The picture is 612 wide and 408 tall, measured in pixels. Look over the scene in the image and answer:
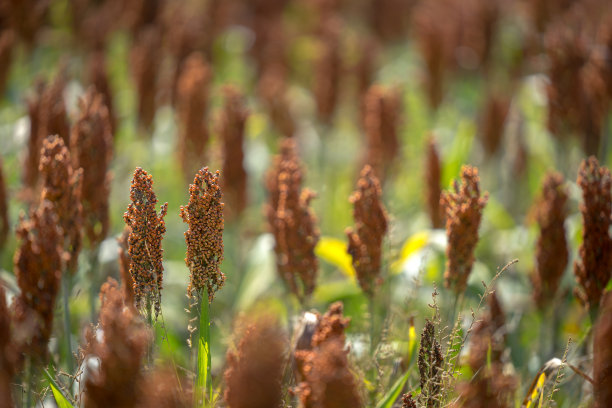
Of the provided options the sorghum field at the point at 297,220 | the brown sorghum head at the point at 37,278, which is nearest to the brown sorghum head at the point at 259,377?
the sorghum field at the point at 297,220

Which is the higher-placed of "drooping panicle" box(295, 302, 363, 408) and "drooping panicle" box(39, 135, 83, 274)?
"drooping panicle" box(39, 135, 83, 274)

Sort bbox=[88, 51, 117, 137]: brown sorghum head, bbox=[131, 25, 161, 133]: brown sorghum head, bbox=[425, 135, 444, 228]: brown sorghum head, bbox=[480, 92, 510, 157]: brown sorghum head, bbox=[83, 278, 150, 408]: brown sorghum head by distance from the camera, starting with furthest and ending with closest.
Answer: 1. bbox=[480, 92, 510, 157]: brown sorghum head
2. bbox=[131, 25, 161, 133]: brown sorghum head
3. bbox=[88, 51, 117, 137]: brown sorghum head
4. bbox=[425, 135, 444, 228]: brown sorghum head
5. bbox=[83, 278, 150, 408]: brown sorghum head

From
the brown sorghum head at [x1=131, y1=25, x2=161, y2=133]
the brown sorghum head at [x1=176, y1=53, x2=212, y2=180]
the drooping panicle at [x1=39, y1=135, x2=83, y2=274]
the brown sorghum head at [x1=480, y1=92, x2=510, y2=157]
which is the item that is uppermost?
the brown sorghum head at [x1=480, y1=92, x2=510, y2=157]

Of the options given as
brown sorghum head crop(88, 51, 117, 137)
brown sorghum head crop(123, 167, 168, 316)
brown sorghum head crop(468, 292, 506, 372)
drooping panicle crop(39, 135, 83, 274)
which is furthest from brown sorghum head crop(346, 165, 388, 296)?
brown sorghum head crop(88, 51, 117, 137)

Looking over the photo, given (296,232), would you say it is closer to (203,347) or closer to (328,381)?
(203,347)

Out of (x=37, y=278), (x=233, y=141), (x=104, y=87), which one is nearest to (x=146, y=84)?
(x=104, y=87)

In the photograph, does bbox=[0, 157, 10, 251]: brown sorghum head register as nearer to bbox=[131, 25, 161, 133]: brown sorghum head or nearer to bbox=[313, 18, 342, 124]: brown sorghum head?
bbox=[131, 25, 161, 133]: brown sorghum head
